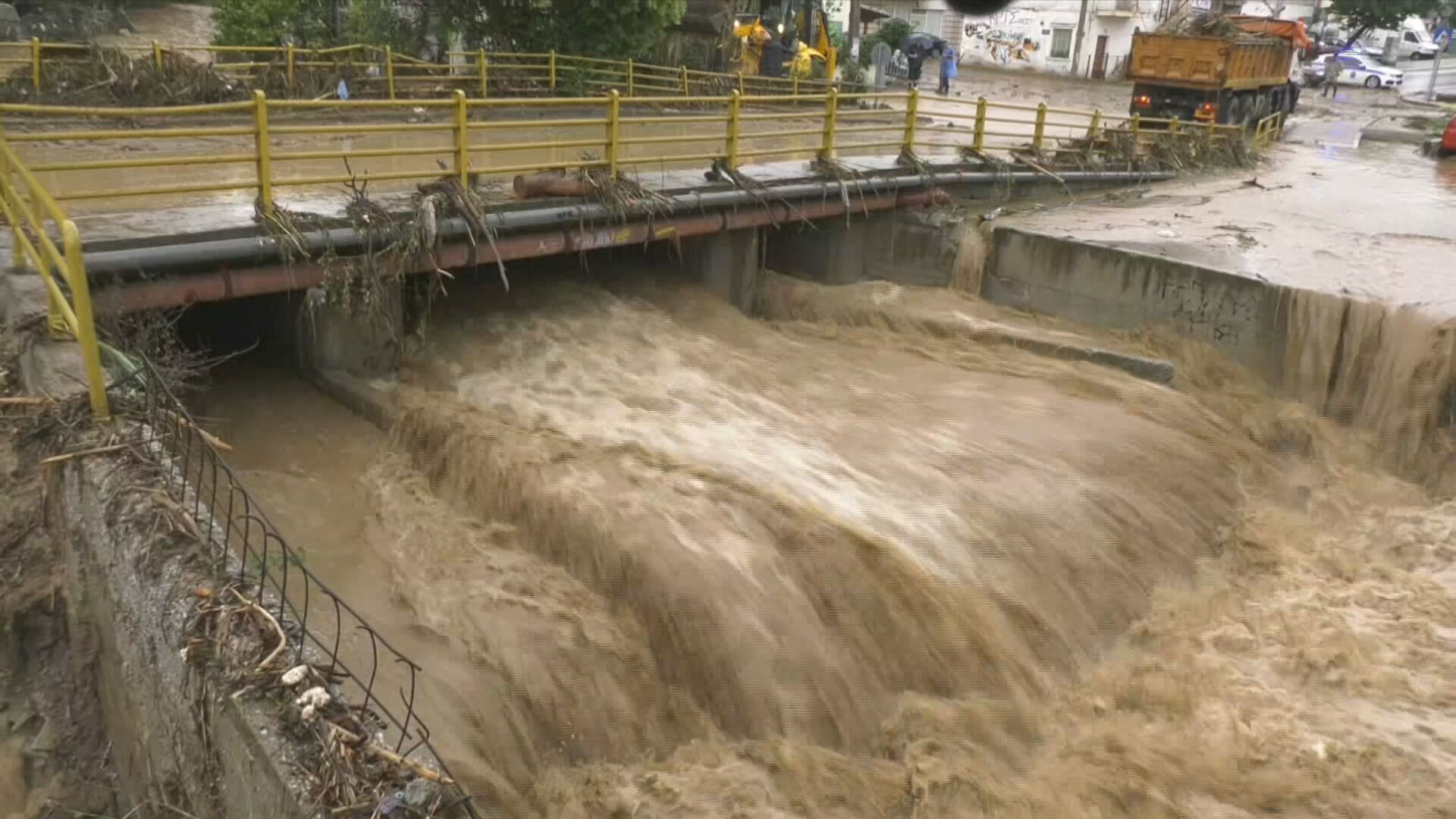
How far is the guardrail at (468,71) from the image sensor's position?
17016mm

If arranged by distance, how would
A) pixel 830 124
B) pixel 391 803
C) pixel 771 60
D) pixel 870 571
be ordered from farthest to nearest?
pixel 771 60 → pixel 830 124 → pixel 870 571 → pixel 391 803

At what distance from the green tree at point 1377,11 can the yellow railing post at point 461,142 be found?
49.0 m

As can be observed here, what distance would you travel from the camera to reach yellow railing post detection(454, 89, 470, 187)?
30.7 ft

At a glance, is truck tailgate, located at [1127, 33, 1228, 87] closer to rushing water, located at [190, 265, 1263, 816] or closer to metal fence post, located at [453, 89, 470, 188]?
rushing water, located at [190, 265, 1263, 816]

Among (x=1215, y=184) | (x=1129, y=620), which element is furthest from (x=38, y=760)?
→ (x=1215, y=184)

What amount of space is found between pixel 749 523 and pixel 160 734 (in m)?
4.10

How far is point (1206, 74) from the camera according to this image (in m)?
23.0

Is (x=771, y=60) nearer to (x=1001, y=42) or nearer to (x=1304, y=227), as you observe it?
(x=1304, y=227)

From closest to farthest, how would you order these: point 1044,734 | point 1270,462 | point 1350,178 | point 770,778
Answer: point 770,778 → point 1044,734 → point 1270,462 → point 1350,178

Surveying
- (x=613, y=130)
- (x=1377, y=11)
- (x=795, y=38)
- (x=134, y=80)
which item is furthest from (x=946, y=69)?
(x=1377, y=11)

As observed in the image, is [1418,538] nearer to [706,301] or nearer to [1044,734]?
[1044,734]

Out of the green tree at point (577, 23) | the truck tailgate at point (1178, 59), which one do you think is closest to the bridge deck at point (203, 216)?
the green tree at point (577, 23)

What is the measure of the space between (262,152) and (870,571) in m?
5.43

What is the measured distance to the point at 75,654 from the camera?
630 cm
